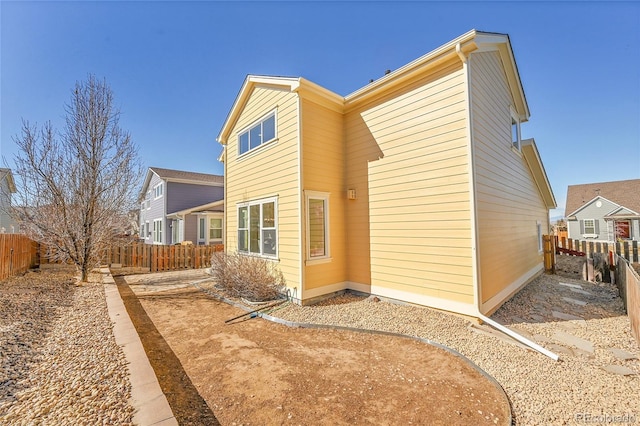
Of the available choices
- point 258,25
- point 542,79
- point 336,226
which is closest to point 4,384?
point 336,226

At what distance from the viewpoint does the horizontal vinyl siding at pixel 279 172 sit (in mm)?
6658

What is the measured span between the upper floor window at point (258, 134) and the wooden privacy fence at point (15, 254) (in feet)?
26.4

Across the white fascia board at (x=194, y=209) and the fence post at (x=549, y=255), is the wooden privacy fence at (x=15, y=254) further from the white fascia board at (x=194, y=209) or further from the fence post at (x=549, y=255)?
the fence post at (x=549, y=255)

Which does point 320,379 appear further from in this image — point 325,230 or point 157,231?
point 157,231

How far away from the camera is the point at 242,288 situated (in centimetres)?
A: 708

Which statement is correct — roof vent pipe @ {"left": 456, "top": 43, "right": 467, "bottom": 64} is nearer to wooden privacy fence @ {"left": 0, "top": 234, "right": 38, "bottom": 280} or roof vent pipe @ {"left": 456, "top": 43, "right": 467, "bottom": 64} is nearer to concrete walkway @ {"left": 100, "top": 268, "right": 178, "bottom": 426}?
concrete walkway @ {"left": 100, "top": 268, "right": 178, "bottom": 426}

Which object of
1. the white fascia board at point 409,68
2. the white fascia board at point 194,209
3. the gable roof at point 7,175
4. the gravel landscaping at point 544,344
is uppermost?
the white fascia board at point 409,68

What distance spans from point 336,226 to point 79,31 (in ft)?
32.1

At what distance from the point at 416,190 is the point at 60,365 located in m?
6.61


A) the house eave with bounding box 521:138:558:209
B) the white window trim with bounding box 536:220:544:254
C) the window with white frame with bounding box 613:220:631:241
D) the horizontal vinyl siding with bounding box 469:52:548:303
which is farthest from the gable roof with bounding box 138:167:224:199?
the window with white frame with bounding box 613:220:631:241

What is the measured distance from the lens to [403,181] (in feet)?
Answer: 20.1

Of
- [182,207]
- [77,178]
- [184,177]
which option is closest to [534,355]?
[77,178]

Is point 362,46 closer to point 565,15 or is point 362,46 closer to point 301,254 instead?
point 565,15

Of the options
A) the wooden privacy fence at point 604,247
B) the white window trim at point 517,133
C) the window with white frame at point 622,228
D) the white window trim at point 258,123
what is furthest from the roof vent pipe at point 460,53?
the window with white frame at point 622,228
